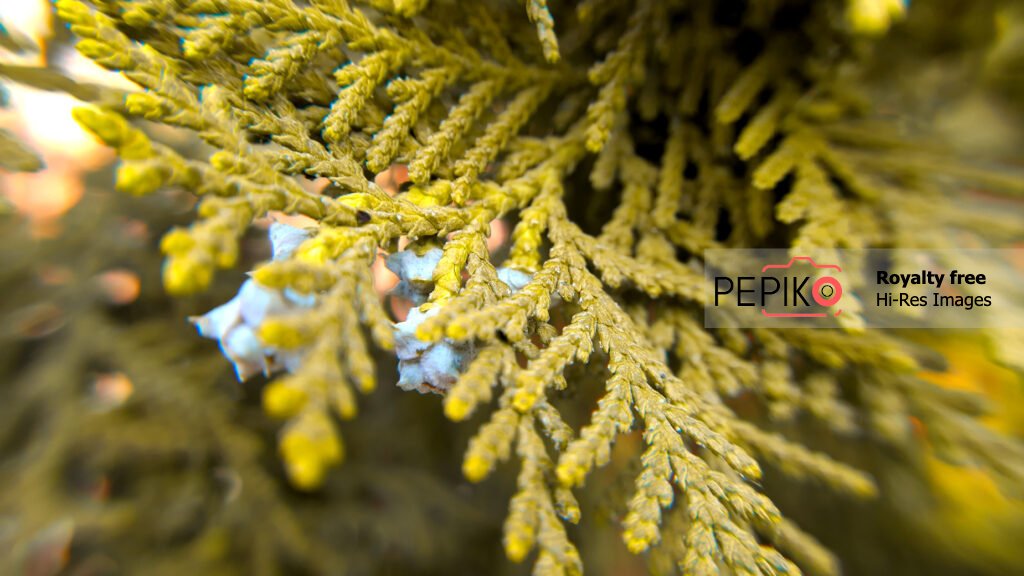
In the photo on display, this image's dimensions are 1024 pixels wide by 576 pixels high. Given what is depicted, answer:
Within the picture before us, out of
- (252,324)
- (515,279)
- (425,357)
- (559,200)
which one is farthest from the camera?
(559,200)

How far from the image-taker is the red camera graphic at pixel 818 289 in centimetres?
95

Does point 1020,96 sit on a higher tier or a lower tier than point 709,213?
higher

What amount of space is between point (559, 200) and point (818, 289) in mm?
553

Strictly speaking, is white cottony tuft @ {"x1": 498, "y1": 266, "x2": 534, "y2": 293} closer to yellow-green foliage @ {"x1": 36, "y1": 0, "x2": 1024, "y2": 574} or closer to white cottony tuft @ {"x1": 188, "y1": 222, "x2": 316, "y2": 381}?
yellow-green foliage @ {"x1": 36, "y1": 0, "x2": 1024, "y2": 574}

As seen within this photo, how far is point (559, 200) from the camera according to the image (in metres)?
0.96

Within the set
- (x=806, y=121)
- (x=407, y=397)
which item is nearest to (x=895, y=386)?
(x=806, y=121)

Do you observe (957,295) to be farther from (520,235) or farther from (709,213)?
(520,235)

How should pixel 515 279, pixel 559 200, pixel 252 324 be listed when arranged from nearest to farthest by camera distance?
pixel 252 324 → pixel 515 279 → pixel 559 200

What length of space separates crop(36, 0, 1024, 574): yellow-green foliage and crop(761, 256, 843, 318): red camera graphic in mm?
45

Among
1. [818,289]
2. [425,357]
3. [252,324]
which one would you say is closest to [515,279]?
[425,357]

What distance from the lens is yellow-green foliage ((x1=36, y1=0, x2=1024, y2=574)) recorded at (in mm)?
581

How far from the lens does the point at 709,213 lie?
1135mm

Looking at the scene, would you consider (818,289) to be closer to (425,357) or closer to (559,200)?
(559,200)

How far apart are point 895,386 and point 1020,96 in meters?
0.76
